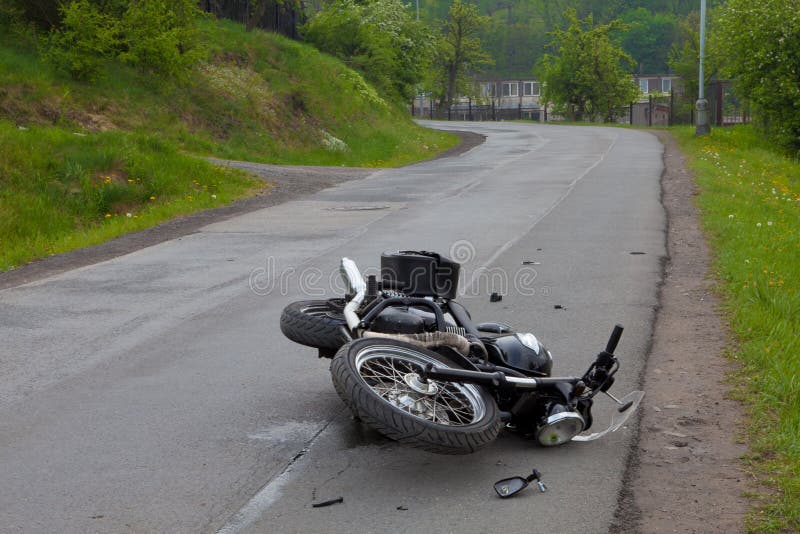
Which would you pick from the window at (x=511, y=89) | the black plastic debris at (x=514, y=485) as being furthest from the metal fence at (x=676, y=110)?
the black plastic debris at (x=514, y=485)

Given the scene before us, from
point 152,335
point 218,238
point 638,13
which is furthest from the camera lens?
point 638,13

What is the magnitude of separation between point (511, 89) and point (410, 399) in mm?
151667

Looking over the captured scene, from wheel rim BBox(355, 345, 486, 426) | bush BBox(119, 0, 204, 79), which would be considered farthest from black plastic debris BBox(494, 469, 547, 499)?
bush BBox(119, 0, 204, 79)

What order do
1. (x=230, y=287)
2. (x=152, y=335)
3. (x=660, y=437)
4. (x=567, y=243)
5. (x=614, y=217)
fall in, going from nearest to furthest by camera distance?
1. (x=660, y=437)
2. (x=152, y=335)
3. (x=230, y=287)
4. (x=567, y=243)
5. (x=614, y=217)

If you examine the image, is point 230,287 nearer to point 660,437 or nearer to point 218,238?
point 218,238

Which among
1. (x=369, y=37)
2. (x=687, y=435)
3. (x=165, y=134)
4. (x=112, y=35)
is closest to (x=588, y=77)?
(x=369, y=37)

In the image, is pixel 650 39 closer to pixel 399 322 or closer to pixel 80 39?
pixel 80 39

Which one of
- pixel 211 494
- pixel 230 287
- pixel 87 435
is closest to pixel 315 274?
pixel 230 287

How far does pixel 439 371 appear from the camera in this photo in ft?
17.7

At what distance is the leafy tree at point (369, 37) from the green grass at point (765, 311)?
1142 inches

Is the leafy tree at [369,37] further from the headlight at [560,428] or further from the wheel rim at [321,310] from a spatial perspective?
the headlight at [560,428]

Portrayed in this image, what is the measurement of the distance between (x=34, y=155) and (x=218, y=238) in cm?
633

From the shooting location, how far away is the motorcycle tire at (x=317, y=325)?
6445 millimetres

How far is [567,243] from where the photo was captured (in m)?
14.0
